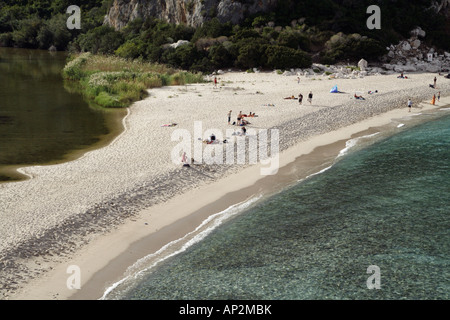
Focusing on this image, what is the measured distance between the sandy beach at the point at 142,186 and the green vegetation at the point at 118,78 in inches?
122

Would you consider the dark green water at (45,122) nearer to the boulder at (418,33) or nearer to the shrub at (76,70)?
the shrub at (76,70)

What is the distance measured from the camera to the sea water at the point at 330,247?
17312 mm

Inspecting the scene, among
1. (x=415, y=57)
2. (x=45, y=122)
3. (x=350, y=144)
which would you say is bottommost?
(x=350, y=144)

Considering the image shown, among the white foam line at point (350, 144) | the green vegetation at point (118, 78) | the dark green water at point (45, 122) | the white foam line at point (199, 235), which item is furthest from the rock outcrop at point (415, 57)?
the white foam line at point (199, 235)

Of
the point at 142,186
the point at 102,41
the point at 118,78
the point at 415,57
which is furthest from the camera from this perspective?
the point at 102,41

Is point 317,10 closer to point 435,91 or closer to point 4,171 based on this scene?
point 435,91

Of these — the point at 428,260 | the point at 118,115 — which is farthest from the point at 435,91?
the point at 428,260

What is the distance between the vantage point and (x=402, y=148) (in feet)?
108

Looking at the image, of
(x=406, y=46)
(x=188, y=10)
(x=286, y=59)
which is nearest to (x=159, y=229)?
(x=286, y=59)

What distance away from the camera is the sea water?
56.8ft

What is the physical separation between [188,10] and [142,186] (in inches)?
2352

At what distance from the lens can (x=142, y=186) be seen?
986 inches

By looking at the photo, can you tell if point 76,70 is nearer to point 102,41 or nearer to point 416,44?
point 102,41

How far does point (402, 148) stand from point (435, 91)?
22.0 metres
